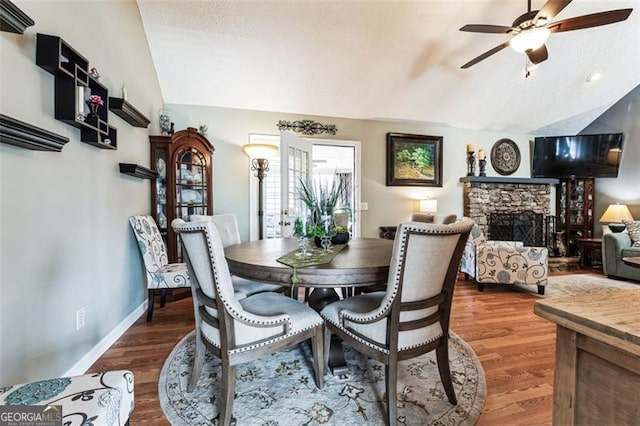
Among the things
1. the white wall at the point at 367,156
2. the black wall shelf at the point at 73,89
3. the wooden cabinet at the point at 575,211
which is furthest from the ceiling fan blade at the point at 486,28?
the wooden cabinet at the point at 575,211

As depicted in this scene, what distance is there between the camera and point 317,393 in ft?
5.73

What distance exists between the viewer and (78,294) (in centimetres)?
197

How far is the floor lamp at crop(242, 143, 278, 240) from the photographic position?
392 cm

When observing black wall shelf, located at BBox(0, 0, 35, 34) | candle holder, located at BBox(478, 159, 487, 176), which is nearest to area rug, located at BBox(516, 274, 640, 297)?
candle holder, located at BBox(478, 159, 487, 176)

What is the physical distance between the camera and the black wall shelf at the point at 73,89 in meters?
1.60

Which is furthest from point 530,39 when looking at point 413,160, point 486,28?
point 413,160

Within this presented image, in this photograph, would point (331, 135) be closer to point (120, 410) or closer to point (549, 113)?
point (549, 113)

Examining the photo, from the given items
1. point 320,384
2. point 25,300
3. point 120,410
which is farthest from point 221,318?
point 25,300

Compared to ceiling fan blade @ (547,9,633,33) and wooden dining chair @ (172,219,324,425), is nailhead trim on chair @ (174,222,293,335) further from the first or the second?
ceiling fan blade @ (547,9,633,33)

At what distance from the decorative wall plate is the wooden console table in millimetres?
5480

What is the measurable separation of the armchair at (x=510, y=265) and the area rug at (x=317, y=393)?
1.90 metres

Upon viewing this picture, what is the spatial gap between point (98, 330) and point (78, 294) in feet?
1.33

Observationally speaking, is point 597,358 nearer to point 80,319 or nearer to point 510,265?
point 80,319

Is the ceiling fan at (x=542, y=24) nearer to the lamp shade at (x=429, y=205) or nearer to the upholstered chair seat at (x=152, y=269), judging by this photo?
the lamp shade at (x=429, y=205)
